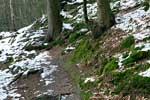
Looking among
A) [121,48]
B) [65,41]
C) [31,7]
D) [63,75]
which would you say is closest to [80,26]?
[65,41]

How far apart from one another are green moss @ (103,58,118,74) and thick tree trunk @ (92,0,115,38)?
3.60 m

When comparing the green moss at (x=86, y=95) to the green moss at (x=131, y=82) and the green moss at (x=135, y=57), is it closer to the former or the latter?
the green moss at (x=131, y=82)

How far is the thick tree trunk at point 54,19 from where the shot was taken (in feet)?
61.9

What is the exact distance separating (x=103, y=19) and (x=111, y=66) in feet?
13.5

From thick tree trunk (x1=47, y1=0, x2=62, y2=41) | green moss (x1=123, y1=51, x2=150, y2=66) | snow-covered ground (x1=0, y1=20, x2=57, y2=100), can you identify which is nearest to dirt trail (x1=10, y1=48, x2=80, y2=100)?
snow-covered ground (x1=0, y1=20, x2=57, y2=100)

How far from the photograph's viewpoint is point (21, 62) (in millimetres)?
15891

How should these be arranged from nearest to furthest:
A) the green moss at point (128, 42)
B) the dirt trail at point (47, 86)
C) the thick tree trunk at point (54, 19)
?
1. the dirt trail at point (47, 86)
2. the green moss at point (128, 42)
3. the thick tree trunk at point (54, 19)

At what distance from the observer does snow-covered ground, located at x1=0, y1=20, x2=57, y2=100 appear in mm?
12648

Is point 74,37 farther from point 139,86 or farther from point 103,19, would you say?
point 139,86

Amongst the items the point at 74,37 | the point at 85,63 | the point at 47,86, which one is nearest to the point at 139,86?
the point at 85,63

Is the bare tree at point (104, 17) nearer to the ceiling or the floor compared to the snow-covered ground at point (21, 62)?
nearer to the ceiling

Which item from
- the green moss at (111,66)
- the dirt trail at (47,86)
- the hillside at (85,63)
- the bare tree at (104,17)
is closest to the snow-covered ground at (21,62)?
the hillside at (85,63)

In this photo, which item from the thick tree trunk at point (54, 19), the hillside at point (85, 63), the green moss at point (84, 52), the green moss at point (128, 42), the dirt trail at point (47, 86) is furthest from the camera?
the thick tree trunk at point (54, 19)

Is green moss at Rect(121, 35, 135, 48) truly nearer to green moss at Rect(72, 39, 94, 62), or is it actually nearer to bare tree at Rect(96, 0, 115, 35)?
green moss at Rect(72, 39, 94, 62)
